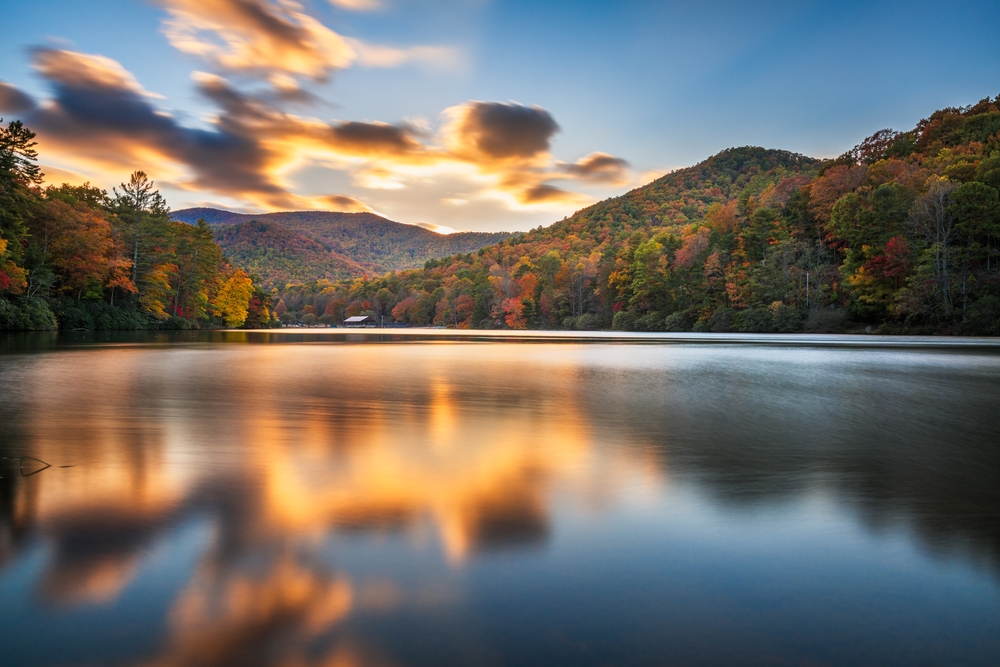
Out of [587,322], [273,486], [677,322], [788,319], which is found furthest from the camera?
[587,322]

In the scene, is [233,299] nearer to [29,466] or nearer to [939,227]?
[939,227]

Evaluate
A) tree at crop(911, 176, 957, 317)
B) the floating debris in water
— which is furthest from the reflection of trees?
tree at crop(911, 176, 957, 317)

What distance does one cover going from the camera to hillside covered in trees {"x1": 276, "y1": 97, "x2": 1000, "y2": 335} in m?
35.8

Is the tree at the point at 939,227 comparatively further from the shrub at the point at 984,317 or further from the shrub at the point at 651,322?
the shrub at the point at 651,322

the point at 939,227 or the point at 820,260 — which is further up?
the point at 939,227

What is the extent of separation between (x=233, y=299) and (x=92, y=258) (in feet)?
102

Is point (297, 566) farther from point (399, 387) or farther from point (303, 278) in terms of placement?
point (303, 278)

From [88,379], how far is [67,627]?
11.1m

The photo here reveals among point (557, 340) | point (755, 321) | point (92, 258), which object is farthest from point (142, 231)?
point (755, 321)

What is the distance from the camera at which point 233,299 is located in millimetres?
A: 70812

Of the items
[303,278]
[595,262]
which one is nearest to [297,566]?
[595,262]

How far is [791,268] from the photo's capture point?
48.9 m

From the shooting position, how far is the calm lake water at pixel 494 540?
2021mm

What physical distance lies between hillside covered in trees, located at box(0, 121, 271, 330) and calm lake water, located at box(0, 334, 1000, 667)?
3374 cm
